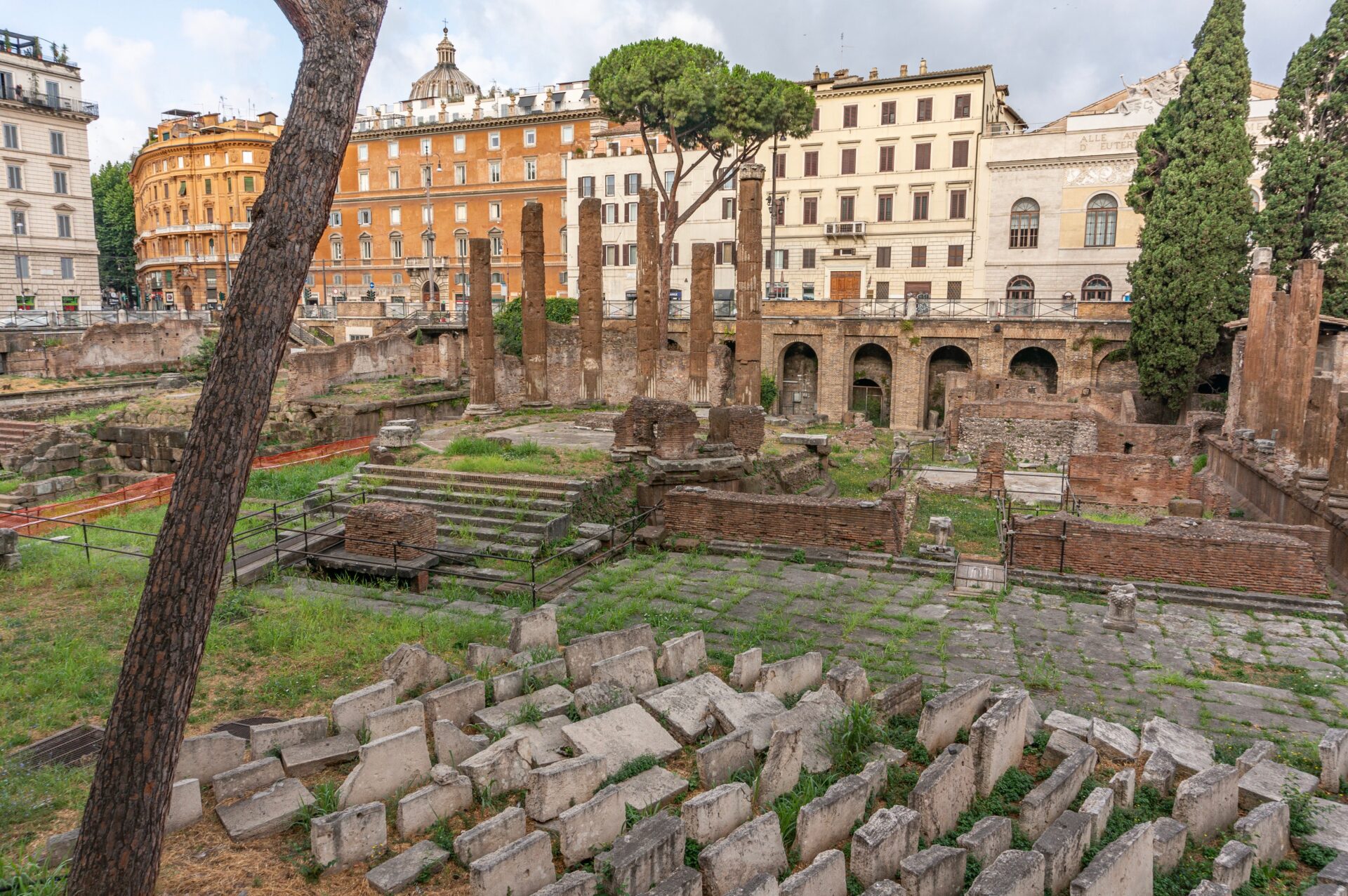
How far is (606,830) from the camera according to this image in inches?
225

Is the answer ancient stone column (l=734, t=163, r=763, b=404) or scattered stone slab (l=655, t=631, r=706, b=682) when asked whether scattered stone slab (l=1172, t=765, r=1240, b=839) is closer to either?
scattered stone slab (l=655, t=631, r=706, b=682)

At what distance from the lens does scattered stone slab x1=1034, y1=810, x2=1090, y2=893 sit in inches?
214

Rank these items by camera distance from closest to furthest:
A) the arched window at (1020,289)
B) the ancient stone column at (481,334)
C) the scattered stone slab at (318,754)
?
the scattered stone slab at (318,754) → the ancient stone column at (481,334) → the arched window at (1020,289)

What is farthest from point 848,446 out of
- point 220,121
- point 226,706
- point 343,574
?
point 220,121

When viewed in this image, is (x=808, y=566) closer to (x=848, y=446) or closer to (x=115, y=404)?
(x=848, y=446)

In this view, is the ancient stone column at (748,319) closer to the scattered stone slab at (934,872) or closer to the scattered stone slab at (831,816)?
the scattered stone slab at (831,816)

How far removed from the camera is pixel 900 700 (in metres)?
7.71

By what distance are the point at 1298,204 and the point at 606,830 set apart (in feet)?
93.9

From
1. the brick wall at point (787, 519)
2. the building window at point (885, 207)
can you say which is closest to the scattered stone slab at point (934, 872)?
the brick wall at point (787, 519)

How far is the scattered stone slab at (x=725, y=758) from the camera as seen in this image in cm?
643

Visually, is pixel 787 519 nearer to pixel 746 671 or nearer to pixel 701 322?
pixel 746 671

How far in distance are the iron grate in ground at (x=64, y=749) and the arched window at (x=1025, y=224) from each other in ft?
125

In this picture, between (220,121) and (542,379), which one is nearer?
(542,379)

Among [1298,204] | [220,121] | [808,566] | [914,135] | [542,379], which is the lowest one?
[808,566]
